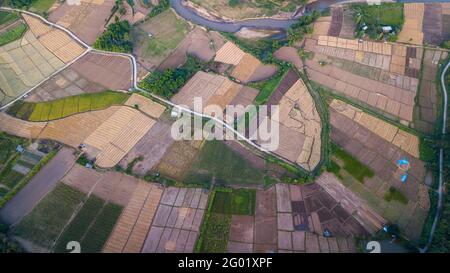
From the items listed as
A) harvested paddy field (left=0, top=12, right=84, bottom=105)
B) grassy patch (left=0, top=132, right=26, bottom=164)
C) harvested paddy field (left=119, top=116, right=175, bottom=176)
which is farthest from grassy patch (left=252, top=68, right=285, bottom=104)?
grassy patch (left=0, top=132, right=26, bottom=164)

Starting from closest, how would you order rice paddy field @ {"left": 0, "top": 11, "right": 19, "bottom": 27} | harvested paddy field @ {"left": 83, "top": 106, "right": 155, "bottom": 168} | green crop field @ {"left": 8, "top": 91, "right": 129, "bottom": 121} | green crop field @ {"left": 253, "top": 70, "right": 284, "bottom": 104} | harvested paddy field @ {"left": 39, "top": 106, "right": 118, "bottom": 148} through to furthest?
harvested paddy field @ {"left": 83, "top": 106, "right": 155, "bottom": 168} < harvested paddy field @ {"left": 39, "top": 106, "right": 118, "bottom": 148} < green crop field @ {"left": 8, "top": 91, "right": 129, "bottom": 121} < green crop field @ {"left": 253, "top": 70, "right": 284, "bottom": 104} < rice paddy field @ {"left": 0, "top": 11, "right": 19, "bottom": 27}

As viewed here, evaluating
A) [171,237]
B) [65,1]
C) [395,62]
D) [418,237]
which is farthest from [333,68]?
[65,1]

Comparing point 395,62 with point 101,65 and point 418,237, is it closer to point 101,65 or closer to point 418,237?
point 418,237

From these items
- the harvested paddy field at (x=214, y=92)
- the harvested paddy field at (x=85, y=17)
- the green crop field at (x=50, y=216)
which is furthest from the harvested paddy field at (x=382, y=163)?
the harvested paddy field at (x=85, y=17)

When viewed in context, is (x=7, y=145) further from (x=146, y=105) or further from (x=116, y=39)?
(x=116, y=39)

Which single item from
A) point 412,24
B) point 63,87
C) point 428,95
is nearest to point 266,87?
point 428,95

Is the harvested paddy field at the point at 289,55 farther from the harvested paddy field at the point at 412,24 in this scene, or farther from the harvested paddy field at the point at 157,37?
the harvested paddy field at the point at 412,24

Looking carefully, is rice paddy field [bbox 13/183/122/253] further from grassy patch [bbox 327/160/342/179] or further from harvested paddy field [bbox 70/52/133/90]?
grassy patch [bbox 327/160/342/179]
